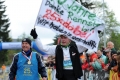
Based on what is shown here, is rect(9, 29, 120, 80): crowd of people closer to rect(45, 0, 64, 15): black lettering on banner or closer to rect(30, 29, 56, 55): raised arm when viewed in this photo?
rect(30, 29, 56, 55): raised arm

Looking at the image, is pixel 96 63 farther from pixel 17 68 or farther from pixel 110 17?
pixel 110 17

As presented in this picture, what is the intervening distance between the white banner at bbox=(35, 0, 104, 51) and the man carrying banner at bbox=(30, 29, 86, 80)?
0.53 meters

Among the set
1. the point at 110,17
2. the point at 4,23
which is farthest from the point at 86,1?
the point at 4,23

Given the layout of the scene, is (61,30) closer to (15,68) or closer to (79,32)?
(79,32)

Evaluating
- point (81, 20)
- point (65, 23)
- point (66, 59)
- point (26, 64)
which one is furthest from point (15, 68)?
point (81, 20)

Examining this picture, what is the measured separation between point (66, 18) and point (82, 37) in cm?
60

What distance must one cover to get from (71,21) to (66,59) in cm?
123

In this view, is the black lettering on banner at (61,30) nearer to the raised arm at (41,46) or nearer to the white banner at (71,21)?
the white banner at (71,21)

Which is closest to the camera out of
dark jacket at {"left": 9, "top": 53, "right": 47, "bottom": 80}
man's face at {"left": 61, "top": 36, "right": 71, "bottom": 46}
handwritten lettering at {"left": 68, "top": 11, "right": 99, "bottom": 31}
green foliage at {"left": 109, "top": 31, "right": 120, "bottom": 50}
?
dark jacket at {"left": 9, "top": 53, "right": 47, "bottom": 80}

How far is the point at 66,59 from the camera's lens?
848cm

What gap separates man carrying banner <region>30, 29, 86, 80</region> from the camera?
8.36 meters

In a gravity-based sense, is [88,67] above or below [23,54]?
below

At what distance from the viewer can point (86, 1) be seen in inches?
2389

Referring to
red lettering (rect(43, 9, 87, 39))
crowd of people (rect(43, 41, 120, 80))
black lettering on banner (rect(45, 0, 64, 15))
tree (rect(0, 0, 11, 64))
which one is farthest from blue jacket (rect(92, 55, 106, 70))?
tree (rect(0, 0, 11, 64))
